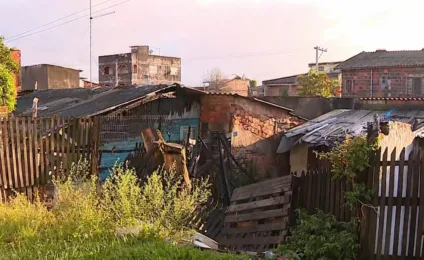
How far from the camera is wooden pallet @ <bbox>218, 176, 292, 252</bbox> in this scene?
707 centimetres

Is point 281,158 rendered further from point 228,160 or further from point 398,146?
point 398,146

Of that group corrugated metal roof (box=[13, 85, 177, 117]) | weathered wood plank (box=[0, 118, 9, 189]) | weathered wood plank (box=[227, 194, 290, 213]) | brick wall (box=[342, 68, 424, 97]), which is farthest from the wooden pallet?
brick wall (box=[342, 68, 424, 97])

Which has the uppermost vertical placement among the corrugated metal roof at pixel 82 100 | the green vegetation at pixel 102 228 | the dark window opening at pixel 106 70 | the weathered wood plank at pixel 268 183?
the dark window opening at pixel 106 70

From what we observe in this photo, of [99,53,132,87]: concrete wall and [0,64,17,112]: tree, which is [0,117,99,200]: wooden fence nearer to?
[0,64,17,112]: tree

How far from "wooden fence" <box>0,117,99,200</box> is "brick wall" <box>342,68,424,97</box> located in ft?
85.1

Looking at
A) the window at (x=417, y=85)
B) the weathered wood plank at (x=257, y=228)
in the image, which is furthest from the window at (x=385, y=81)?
the weathered wood plank at (x=257, y=228)

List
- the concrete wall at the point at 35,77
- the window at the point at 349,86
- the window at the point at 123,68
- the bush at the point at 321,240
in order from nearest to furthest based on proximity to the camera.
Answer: the bush at the point at 321,240, the concrete wall at the point at 35,77, the window at the point at 349,86, the window at the point at 123,68

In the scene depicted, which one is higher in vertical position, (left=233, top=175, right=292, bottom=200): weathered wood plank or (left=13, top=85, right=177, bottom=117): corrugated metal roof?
(left=13, top=85, right=177, bottom=117): corrugated metal roof

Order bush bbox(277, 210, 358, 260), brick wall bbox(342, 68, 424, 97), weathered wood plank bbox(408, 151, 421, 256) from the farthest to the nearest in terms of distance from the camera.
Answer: brick wall bbox(342, 68, 424, 97) → bush bbox(277, 210, 358, 260) → weathered wood plank bbox(408, 151, 421, 256)

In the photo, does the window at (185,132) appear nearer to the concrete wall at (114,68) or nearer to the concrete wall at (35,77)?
the concrete wall at (35,77)

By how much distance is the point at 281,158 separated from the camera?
47.3 feet

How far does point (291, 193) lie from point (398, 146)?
5.85ft

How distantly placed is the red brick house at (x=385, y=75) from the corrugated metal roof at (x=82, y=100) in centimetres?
2098

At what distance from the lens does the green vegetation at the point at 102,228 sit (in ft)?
17.7
